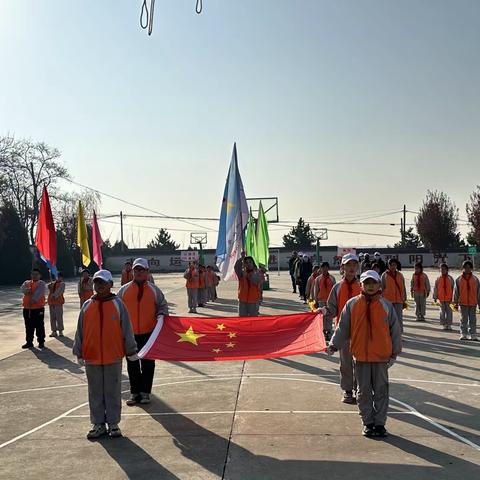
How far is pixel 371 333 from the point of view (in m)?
6.65

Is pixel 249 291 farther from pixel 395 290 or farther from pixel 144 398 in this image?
pixel 144 398

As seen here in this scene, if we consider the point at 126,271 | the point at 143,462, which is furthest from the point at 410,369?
the point at 126,271

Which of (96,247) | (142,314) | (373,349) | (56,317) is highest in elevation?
(96,247)

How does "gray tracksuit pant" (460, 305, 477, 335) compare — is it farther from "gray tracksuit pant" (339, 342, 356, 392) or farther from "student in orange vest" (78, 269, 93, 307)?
"student in orange vest" (78, 269, 93, 307)

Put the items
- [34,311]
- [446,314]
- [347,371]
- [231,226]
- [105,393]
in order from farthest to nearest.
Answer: [446,314] < [34,311] < [231,226] < [347,371] < [105,393]

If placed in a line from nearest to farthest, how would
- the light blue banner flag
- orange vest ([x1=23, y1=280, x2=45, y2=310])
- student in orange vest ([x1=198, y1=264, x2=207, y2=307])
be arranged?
the light blue banner flag < orange vest ([x1=23, y1=280, x2=45, y2=310]) < student in orange vest ([x1=198, y1=264, x2=207, y2=307])

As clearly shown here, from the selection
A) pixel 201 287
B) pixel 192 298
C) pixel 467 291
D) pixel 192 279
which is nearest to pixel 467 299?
pixel 467 291

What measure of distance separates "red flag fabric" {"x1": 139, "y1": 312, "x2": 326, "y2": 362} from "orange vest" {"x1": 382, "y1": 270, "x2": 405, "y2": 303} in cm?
610

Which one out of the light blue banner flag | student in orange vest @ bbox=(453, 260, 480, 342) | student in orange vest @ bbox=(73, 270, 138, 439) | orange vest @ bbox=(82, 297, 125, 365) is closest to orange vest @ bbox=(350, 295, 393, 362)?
student in orange vest @ bbox=(73, 270, 138, 439)

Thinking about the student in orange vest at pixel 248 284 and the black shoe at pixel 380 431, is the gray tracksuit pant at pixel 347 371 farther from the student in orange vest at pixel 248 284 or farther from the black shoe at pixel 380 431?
the student in orange vest at pixel 248 284

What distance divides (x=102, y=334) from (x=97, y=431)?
108 cm

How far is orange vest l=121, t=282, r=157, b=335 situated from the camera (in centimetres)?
829

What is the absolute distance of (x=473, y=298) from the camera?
45.4 feet

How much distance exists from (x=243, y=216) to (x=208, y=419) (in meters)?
7.40
